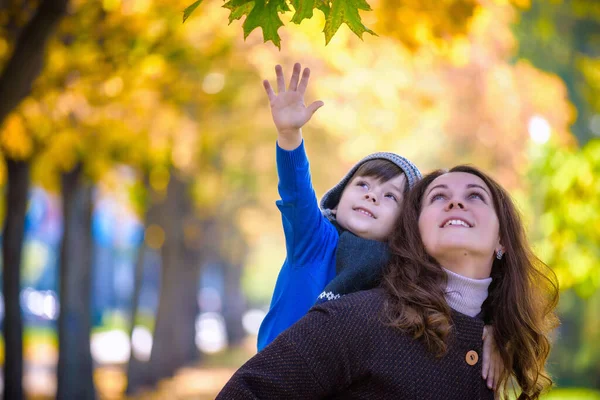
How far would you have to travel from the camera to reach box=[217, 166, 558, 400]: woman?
8.36 ft

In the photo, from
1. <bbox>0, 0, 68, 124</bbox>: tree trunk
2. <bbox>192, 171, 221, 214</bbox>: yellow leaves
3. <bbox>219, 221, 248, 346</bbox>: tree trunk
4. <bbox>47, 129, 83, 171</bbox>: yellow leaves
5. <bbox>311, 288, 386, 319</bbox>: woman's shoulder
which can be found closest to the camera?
<bbox>311, 288, 386, 319</bbox>: woman's shoulder

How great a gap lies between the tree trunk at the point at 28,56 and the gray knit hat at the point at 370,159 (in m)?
3.55

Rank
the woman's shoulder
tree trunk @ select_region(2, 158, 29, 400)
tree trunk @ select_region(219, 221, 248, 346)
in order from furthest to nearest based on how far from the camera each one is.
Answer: tree trunk @ select_region(219, 221, 248, 346) < tree trunk @ select_region(2, 158, 29, 400) < the woman's shoulder

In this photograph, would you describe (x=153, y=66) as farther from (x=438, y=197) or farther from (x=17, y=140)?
(x=438, y=197)

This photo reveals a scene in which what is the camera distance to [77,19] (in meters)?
9.32

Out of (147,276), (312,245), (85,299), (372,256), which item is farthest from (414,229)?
(147,276)

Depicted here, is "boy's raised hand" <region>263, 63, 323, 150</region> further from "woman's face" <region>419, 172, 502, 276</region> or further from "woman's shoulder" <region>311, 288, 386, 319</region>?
"woman's shoulder" <region>311, 288, 386, 319</region>

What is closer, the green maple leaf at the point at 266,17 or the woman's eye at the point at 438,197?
the green maple leaf at the point at 266,17

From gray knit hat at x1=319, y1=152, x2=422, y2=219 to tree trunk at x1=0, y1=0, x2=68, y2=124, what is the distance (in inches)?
140

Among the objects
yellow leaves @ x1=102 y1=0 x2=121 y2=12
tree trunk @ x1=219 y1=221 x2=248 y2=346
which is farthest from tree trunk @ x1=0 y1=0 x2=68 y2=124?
tree trunk @ x1=219 y1=221 x2=248 y2=346

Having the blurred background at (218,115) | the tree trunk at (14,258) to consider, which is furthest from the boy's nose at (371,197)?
the tree trunk at (14,258)

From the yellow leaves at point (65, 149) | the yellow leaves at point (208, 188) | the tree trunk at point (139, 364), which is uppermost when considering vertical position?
the yellow leaves at point (65, 149)

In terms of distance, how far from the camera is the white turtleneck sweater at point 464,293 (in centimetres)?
289

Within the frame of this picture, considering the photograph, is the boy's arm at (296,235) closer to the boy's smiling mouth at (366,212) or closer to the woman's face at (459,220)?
the boy's smiling mouth at (366,212)
